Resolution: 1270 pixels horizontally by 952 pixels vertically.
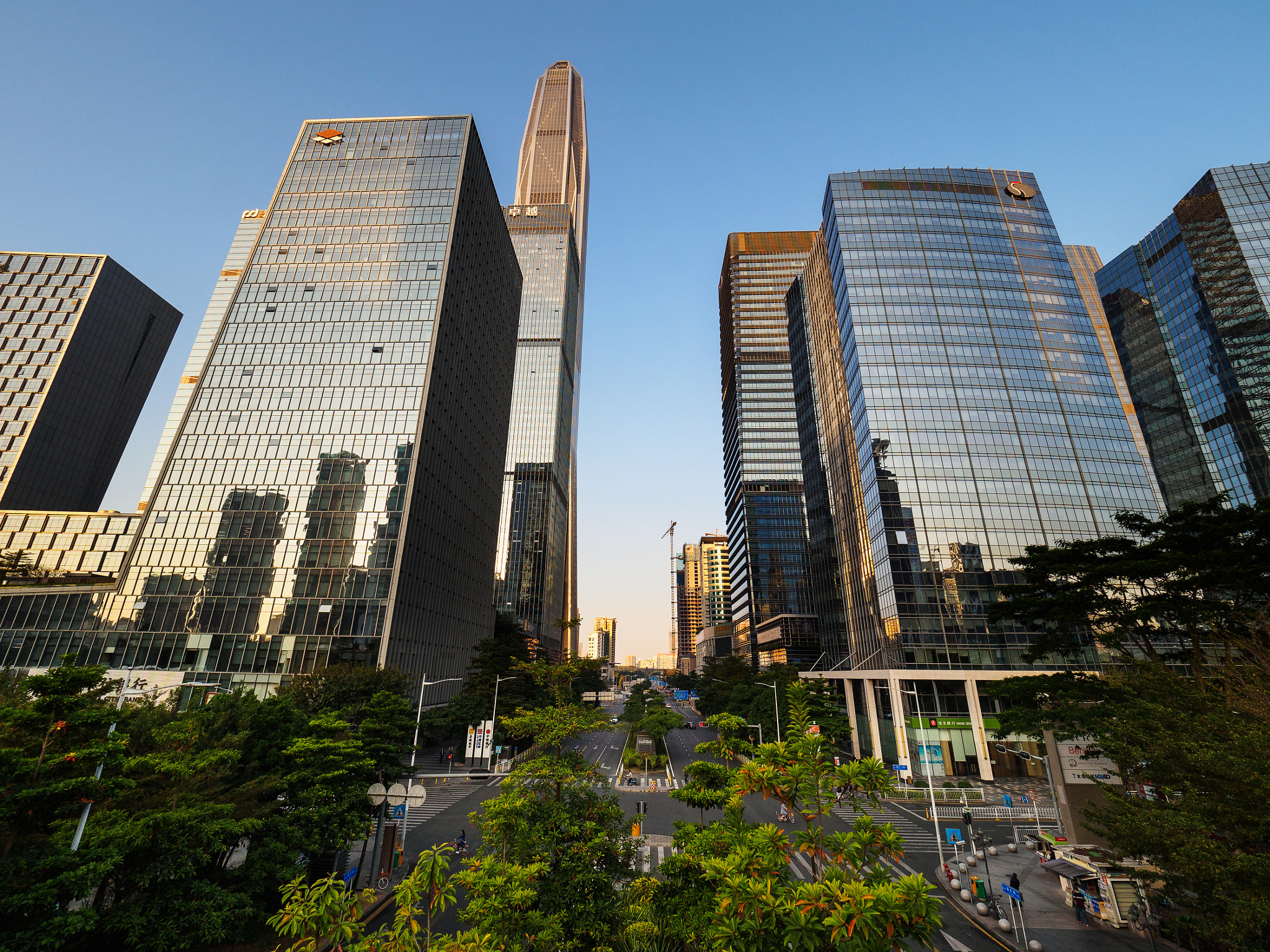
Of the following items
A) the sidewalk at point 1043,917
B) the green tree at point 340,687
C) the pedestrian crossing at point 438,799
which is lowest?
the pedestrian crossing at point 438,799

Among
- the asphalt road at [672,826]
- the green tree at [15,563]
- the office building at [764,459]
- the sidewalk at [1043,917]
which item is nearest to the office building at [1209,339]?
the office building at [764,459]

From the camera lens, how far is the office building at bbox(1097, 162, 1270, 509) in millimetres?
87500

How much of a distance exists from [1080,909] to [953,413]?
58044mm

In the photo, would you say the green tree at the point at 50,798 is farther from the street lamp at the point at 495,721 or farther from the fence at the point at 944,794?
the fence at the point at 944,794

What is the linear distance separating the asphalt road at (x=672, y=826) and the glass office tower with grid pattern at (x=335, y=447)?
2075 cm

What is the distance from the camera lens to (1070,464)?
224 ft

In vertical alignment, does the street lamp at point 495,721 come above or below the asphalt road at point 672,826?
above

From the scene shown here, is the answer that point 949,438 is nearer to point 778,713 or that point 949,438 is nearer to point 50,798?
point 778,713

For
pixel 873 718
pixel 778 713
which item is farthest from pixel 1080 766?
pixel 873 718

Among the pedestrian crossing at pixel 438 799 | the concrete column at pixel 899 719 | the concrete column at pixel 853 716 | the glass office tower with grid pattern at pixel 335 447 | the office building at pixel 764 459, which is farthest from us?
the office building at pixel 764 459

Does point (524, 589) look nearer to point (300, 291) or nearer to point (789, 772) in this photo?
point (300, 291)

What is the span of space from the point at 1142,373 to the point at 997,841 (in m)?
120

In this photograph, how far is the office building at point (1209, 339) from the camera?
3445 inches

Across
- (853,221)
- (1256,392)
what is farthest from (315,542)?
(1256,392)
